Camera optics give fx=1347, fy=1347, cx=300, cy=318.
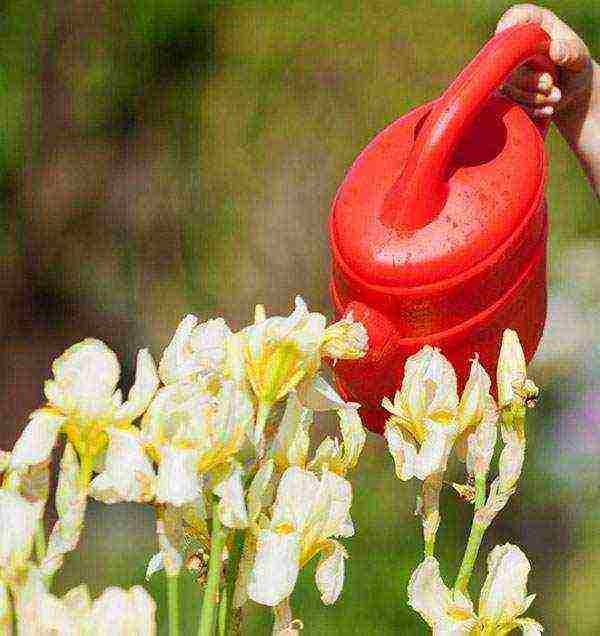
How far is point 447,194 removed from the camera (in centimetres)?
60

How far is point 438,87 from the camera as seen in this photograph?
2957 mm

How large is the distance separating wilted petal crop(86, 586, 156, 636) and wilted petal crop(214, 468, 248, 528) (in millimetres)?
52

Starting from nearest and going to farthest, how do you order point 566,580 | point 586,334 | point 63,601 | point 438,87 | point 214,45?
point 63,601 < point 566,580 < point 586,334 < point 438,87 < point 214,45

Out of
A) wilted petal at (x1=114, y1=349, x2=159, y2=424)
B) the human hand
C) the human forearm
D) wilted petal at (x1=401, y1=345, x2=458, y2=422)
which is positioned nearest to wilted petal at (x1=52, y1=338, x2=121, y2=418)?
wilted petal at (x1=114, y1=349, x2=159, y2=424)

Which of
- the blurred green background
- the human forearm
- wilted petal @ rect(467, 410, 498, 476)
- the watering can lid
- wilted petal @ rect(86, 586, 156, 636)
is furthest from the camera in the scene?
the blurred green background

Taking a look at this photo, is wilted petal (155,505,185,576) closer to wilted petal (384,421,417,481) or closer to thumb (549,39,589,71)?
wilted petal (384,421,417,481)

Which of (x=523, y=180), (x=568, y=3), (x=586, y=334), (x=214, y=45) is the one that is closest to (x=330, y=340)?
(x=523, y=180)

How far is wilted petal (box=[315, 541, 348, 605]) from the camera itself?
1.50 ft

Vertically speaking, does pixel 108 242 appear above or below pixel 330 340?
below

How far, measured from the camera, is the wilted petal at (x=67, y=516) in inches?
16.5

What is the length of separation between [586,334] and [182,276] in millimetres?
957

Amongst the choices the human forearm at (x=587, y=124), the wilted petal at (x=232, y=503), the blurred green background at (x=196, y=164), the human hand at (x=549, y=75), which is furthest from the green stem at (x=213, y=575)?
the blurred green background at (x=196, y=164)

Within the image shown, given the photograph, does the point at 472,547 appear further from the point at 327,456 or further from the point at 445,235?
the point at 445,235

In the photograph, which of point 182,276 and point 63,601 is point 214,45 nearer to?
point 182,276
